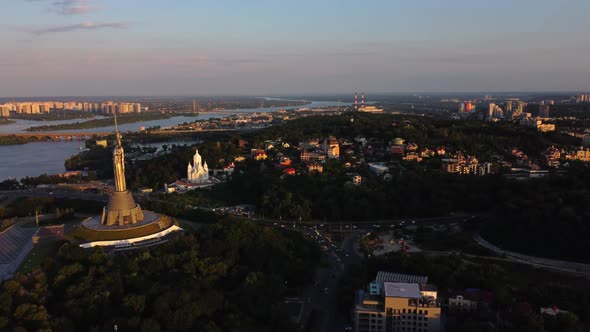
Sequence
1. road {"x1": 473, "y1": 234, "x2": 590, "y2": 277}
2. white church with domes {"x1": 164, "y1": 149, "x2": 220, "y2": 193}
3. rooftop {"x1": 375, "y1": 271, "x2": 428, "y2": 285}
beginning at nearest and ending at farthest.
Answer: rooftop {"x1": 375, "y1": 271, "x2": 428, "y2": 285} < road {"x1": 473, "y1": 234, "x2": 590, "y2": 277} < white church with domes {"x1": 164, "y1": 149, "x2": 220, "y2": 193}

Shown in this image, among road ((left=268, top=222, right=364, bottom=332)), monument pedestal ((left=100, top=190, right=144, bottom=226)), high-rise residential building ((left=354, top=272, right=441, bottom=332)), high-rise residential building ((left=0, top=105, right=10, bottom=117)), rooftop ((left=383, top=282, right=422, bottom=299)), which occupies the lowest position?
road ((left=268, top=222, right=364, bottom=332))

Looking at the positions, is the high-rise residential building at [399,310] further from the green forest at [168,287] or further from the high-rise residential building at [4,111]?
the high-rise residential building at [4,111]

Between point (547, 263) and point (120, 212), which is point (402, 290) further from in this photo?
point (120, 212)

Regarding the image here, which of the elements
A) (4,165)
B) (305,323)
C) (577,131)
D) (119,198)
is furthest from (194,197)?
(577,131)

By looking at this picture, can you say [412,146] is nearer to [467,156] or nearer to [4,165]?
[467,156]

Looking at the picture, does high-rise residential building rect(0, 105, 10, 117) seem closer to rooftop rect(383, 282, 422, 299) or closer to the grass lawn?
the grass lawn

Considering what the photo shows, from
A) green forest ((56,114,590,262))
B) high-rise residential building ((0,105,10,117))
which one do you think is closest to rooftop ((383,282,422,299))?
green forest ((56,114,590,262))

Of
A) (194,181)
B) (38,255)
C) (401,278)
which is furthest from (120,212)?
(194,181)
